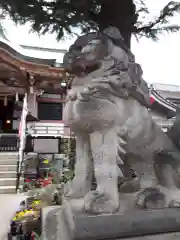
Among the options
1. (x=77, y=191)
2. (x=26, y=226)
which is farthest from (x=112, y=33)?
(x=26, y=226)

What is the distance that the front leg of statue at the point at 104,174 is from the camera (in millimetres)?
926

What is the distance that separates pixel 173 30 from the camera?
1.45m

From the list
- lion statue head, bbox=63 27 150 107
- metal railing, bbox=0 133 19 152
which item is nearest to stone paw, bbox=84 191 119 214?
lion statue head, bbox=63 27 150 107

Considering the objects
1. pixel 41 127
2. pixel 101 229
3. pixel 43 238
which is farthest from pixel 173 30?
pixel 41 127

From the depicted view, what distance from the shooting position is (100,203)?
924mm

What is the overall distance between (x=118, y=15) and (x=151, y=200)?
0.93m

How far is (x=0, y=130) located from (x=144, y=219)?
10454 mm

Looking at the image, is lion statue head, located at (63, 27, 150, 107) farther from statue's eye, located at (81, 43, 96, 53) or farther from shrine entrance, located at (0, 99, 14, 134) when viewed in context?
shrine entrance, located at (0, 99, 14, 134)

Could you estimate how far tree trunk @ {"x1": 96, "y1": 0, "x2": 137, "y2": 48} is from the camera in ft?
4.00

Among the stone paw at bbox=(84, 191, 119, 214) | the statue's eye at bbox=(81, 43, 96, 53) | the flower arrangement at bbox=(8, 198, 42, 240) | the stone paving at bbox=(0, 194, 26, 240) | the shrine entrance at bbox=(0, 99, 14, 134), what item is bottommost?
the stone paving at bbox=(0, 194, 26, 240)

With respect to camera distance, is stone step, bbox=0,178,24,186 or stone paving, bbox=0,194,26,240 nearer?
stone paving, bbox=0,194,26,240

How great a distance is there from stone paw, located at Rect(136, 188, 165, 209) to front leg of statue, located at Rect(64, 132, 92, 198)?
0.76ft

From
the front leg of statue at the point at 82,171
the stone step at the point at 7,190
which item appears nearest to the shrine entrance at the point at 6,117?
the stone step at the point at 7,190

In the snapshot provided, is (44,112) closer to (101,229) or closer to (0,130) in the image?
(0,130)
